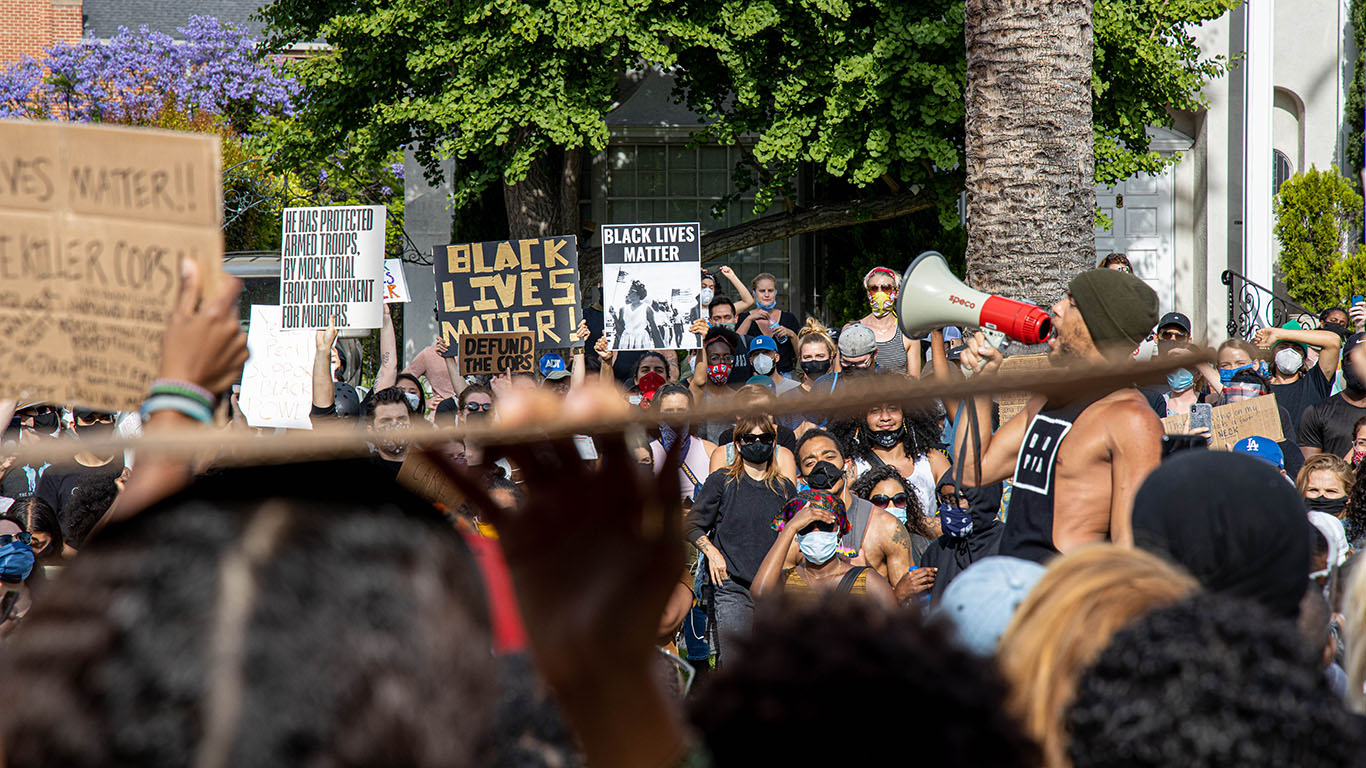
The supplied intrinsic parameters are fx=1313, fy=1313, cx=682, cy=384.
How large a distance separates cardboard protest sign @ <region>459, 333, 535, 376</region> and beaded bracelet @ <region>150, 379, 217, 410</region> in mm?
6769

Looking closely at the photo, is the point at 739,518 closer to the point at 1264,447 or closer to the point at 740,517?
the point at 740,517

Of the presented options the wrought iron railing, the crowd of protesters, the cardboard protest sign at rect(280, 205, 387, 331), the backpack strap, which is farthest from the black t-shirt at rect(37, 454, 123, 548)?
the wrought iron railing

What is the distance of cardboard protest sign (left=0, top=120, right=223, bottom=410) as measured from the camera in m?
1.91

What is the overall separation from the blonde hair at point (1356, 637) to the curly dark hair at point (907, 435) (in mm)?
4640

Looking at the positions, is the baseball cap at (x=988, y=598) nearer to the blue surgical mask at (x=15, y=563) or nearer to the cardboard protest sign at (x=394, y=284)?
the blue surgical mask at (x=15, y=563)

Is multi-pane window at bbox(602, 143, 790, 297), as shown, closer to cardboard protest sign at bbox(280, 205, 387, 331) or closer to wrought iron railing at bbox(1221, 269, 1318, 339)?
wrought iron railing at bbox(1221, 269, 1318, 339)

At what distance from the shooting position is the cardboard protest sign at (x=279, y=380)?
28.2ft

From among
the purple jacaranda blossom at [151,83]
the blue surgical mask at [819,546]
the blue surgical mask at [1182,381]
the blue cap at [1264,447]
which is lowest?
the blue surgical mask at [819,546]

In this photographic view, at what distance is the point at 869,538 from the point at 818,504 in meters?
0.34

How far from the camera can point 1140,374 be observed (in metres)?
1.08

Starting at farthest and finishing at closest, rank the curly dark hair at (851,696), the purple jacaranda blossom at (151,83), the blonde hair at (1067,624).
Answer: the purple jacaranda blossom at (151,83) → the blonde hair at (1067,624) → the curly dark hair at (851,696)

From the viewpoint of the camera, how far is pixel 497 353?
27.7ft

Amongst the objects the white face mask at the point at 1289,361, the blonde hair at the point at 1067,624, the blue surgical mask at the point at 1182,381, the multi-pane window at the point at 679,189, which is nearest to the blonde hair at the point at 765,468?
the blue surgical mask at the point at 1182,381

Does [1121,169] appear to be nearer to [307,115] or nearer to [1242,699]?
[307,115]
